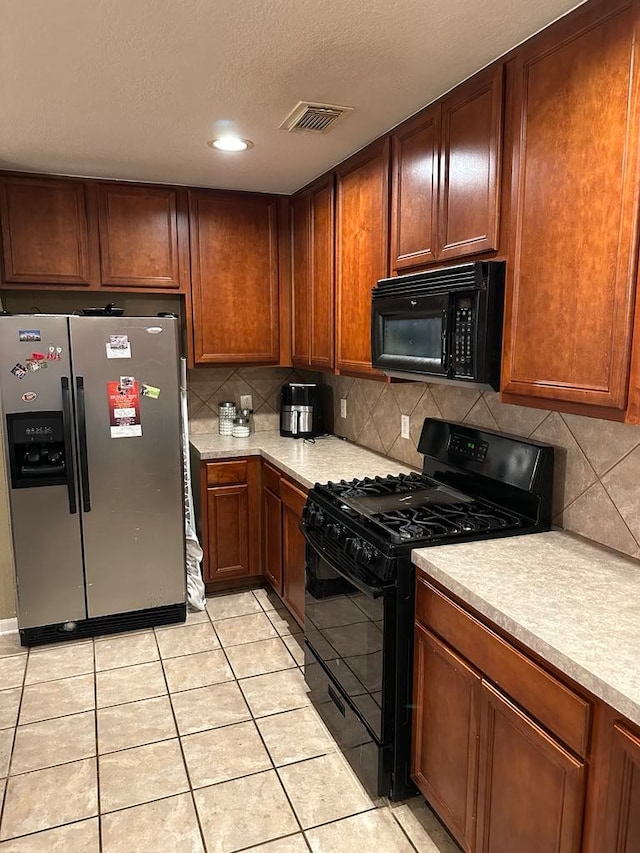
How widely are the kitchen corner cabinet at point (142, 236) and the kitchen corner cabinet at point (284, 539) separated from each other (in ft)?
4.04

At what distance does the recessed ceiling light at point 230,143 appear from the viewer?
2.51 m

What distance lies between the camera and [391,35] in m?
1.66

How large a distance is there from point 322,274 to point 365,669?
1.97 m

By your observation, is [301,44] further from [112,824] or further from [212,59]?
[112,824]

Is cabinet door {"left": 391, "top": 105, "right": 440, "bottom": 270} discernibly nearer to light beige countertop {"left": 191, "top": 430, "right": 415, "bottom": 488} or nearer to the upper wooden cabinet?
the upper wooden cabinet

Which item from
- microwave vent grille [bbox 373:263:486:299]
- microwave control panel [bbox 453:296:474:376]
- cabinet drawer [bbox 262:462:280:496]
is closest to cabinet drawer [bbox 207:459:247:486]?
cabinet drawer [bbox 262:462:280:496]

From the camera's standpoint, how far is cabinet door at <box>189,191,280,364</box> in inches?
133

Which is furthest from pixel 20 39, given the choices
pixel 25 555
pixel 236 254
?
pixel 25 555

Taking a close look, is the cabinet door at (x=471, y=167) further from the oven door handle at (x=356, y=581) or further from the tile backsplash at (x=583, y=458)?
the oven door handle at (x=356, y=581)

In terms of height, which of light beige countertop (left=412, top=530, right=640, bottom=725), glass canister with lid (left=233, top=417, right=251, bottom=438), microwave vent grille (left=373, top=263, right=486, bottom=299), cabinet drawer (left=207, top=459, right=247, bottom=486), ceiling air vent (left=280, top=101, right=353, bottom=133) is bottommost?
cabinet drawer (left=207, top=459, right=247, bottom=486)

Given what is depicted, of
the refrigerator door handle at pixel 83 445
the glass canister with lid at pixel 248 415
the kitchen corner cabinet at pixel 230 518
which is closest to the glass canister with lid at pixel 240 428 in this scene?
the glass canister with lid at pixel 248 415

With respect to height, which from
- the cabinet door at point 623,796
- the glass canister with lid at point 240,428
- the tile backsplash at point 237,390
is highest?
the tile backsplash at point 237,390

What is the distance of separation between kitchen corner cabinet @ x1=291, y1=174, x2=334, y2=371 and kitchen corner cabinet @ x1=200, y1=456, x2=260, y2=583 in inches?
27.9

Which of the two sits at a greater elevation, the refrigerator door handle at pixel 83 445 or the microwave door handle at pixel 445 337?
the microwave door handle at pixel 445 337
